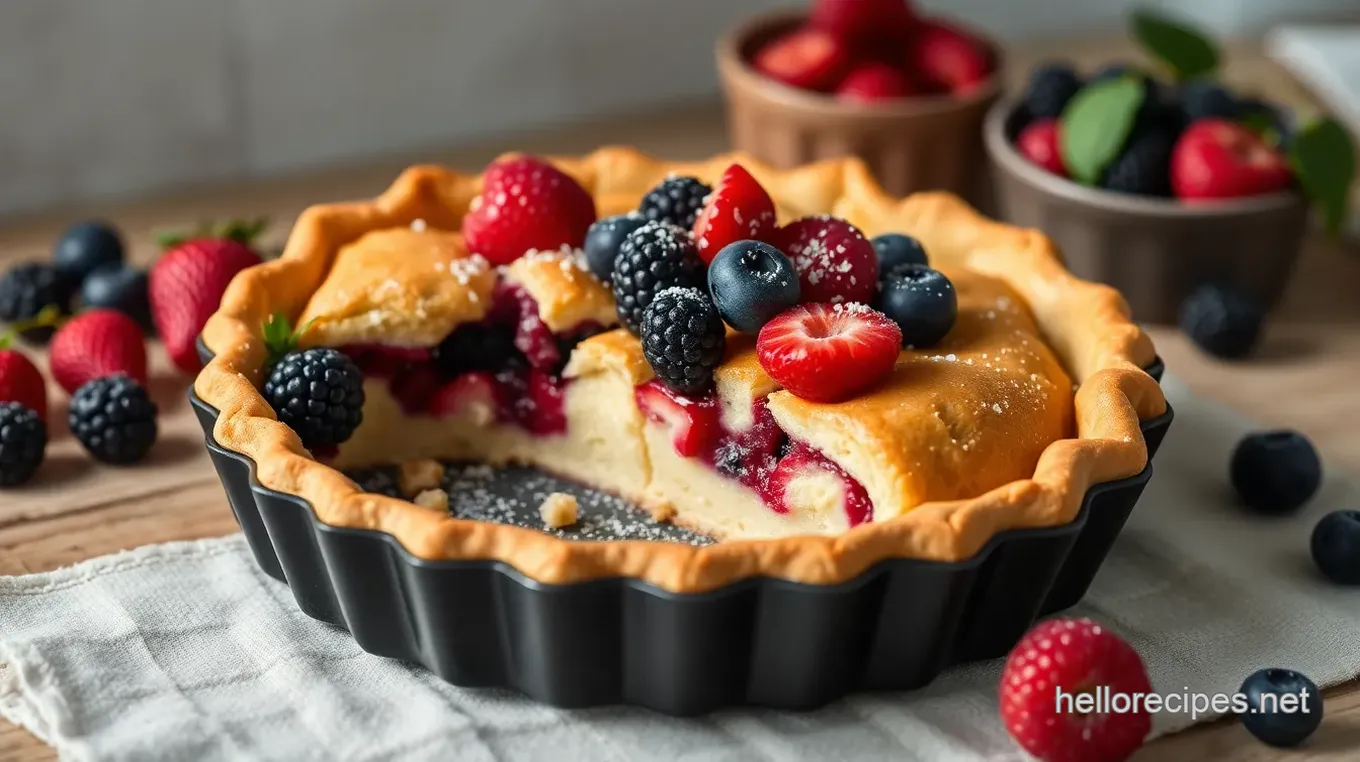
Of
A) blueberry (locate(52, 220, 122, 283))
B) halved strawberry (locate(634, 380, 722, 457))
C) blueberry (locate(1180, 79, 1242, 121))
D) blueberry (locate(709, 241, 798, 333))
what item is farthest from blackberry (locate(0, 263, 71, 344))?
blueberry (locate(1180, 79, 1242, 121))

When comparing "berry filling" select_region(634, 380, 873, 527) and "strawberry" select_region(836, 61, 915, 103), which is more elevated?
"strawberry" select_region(836, 61, 915, 103)

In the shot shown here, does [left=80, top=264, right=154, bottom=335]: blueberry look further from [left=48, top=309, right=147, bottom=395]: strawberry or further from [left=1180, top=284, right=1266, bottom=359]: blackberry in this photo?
[left=1180, top=284, right=1266, bottom=359]: blackberry

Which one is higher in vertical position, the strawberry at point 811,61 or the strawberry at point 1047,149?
the strawberry at point 811,61

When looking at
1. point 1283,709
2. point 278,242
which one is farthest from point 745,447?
point 278,242

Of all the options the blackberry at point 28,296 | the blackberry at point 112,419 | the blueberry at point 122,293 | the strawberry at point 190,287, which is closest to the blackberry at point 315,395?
the blackberry at point 112,419

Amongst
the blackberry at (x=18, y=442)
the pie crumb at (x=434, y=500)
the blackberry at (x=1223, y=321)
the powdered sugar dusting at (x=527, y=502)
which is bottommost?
the blackberry at (x=1223, y=321)

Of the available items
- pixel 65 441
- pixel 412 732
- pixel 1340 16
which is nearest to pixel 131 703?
pixel 412 732

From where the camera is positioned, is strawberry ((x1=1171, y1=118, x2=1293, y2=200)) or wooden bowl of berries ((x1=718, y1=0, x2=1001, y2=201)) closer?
strawberry ((x1=1171, y1=118, x2=1293, y2=200))

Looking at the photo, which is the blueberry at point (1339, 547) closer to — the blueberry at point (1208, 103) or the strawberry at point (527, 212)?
the blueberry at point (1208, 103)

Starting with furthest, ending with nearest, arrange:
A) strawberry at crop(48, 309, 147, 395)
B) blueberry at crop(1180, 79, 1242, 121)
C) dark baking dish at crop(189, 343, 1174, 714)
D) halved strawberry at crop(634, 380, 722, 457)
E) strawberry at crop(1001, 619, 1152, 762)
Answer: blueberry at crop(1180, 79, 1242, 121)
strawberry at crop(48, 309, 147, 395)
halved strawberry at crop(634, 380, 722, 457)
dark baking dish at crop(189, 343, 1174, 714)
strawberry at crop(1001, 619, 1152, 762)
